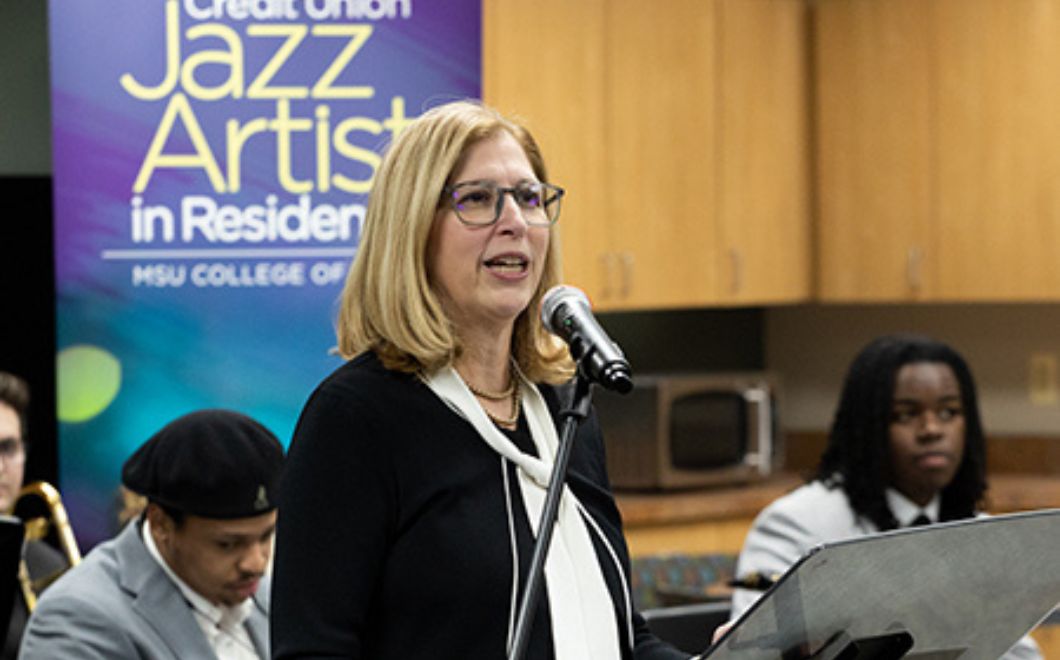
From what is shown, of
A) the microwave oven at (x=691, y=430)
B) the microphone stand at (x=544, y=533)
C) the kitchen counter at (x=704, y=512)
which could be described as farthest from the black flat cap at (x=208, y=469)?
the microwave oven at (x=691, y=430)

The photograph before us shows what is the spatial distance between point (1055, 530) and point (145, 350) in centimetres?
265

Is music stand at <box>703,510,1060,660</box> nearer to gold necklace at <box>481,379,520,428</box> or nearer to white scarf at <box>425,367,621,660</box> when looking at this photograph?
white scarf at <box>425,367,621,660</box>

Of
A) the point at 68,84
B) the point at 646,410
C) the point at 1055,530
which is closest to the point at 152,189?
the point at 68,84

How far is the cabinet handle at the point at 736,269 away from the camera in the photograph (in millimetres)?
5652

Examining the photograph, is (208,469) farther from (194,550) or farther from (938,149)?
(938,149)

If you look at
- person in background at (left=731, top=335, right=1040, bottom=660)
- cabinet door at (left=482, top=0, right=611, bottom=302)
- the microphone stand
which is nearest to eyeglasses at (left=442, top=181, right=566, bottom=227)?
the microphone stand

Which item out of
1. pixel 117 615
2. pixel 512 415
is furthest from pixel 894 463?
pixel 512 415

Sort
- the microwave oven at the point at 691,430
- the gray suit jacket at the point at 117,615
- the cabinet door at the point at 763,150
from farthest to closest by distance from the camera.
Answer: the cabinet door at the point at 763,150, the microwave oven at the point at 691,430, the gray suit jacket at the point at 117,615

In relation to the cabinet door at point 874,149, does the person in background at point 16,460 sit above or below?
below

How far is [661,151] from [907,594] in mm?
4094

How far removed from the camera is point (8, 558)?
2410mm

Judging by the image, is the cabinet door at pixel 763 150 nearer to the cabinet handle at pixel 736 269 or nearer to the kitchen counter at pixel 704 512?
the cabinet handle at pixel 736 269

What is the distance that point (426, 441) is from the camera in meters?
1.71

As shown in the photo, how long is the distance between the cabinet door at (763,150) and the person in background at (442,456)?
12.6 feet
